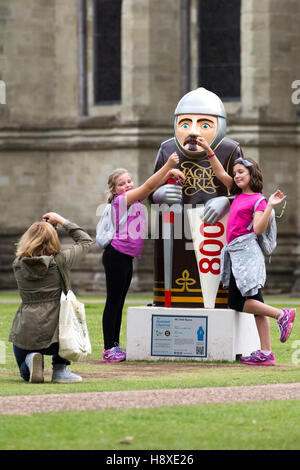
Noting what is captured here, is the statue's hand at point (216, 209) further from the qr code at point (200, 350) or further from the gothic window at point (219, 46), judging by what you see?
the gothic window at point (219, 46)

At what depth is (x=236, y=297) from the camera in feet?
36.6

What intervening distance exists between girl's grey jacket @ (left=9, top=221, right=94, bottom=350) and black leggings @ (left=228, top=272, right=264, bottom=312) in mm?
1829

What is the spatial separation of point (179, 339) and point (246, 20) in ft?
45.4

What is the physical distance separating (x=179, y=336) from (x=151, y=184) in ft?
4.77

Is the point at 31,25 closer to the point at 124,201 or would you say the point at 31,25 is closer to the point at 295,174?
the point at 295,174

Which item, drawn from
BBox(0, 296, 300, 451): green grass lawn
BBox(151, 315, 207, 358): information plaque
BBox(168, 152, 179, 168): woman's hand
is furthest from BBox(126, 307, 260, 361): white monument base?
BBox(0, 296, 300, 451): green grass lawn

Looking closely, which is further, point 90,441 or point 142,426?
point 142,426

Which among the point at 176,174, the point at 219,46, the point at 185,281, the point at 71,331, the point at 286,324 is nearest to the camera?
the point at 71,331

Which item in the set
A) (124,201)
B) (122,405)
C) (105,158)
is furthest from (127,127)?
(122,405)

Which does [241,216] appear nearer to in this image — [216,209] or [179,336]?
[216,209]

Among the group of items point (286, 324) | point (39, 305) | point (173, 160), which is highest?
point (173, 160)

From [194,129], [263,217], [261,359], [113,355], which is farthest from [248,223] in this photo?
[113,355]

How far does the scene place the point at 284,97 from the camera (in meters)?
24.2

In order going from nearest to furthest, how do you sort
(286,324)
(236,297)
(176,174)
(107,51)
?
1. (286,324)
2. (236,297)
3. (176,174)
4. (107,51)
